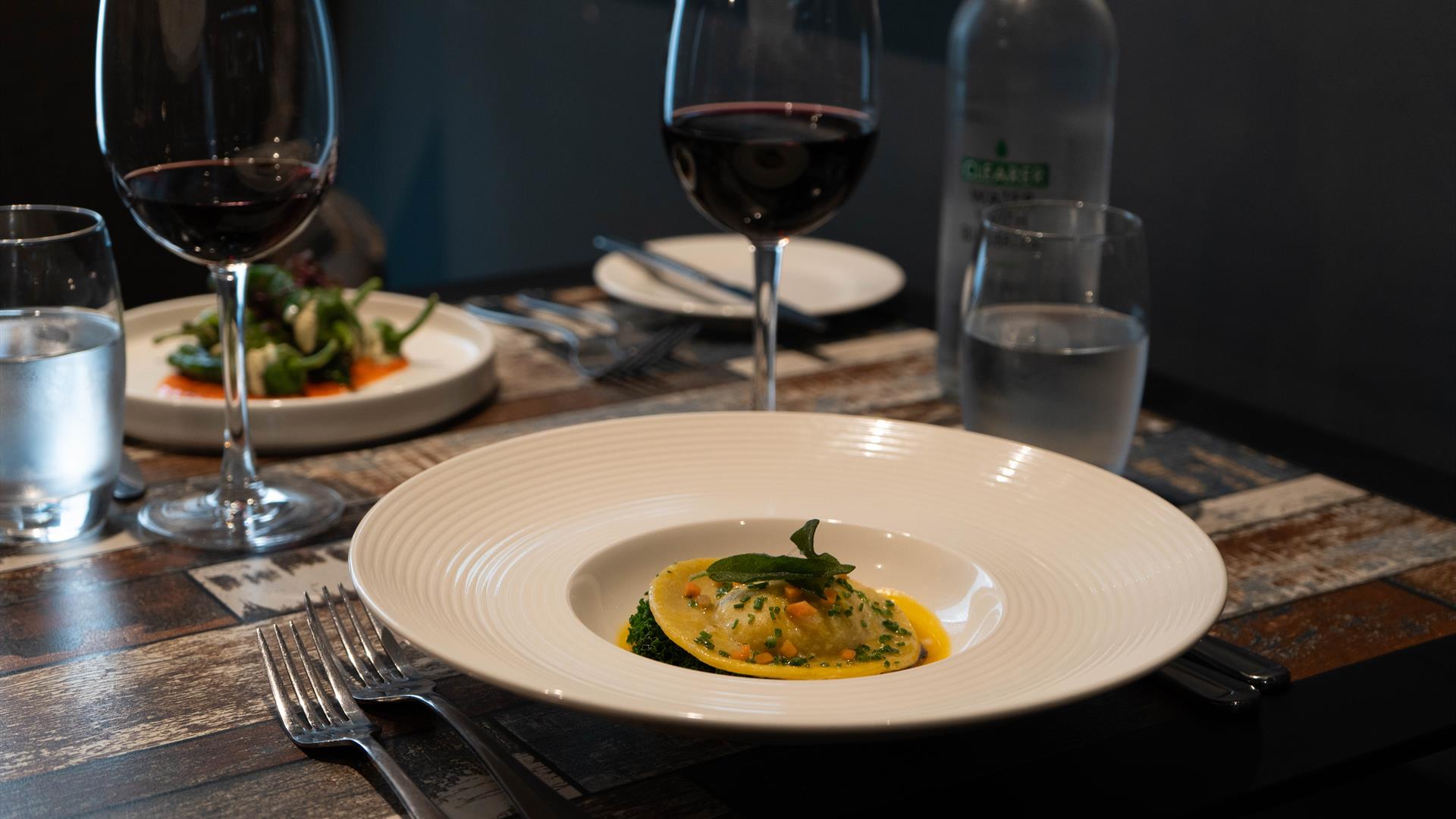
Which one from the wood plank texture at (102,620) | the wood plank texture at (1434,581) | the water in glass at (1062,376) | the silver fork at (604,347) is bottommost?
the wood plank texture at (102,620)

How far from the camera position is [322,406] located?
1171mm

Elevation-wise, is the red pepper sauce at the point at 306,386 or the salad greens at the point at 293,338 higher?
the salad greens at the point at 293,338

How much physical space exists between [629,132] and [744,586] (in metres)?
2.36

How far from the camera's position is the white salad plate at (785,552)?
595mm

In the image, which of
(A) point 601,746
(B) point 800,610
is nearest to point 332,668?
(A) point 601,746

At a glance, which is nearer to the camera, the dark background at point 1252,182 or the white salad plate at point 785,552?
the white salad plate at point 785,552

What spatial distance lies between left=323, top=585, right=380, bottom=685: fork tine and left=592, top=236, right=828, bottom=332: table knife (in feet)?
2.58

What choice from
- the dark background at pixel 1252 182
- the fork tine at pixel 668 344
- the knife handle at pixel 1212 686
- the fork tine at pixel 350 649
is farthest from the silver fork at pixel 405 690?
the dark background at pixel 1252 182

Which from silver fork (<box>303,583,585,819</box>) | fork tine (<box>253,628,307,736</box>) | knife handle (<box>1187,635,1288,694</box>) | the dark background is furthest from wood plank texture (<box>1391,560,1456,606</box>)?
fork tine (<box>253,628,307,736</box>)

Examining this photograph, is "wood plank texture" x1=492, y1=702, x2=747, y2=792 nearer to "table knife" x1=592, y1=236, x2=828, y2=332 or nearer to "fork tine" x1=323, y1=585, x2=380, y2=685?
"fork tine" x1=323, y1=585, x2=380, y2=685

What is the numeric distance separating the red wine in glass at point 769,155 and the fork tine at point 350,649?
0.43 metres

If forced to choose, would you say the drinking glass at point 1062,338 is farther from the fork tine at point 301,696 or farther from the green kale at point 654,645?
the fork tine at point 301,696

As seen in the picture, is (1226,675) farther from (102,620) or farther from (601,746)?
(102,620)

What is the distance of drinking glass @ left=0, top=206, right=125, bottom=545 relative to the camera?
3.06 ft
